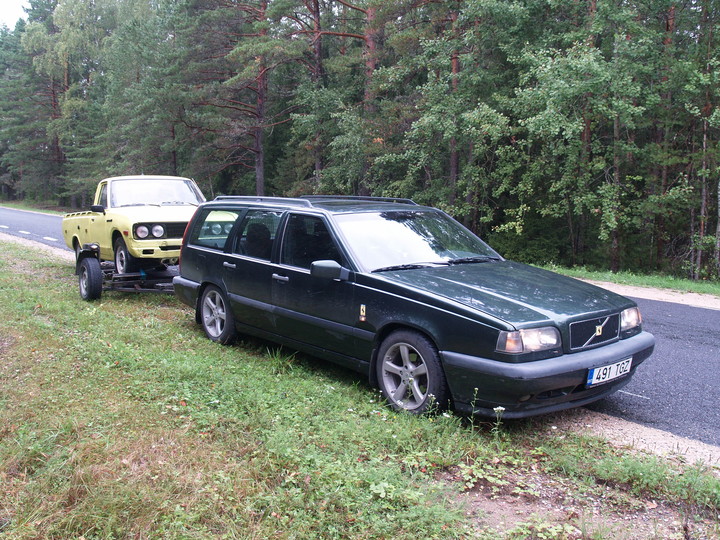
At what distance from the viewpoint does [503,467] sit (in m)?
3.54

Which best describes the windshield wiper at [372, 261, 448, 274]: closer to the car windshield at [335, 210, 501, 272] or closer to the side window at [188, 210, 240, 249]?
the car windshield at [335, 210, 501, 272]

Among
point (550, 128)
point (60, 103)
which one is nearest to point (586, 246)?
point (550, 128)

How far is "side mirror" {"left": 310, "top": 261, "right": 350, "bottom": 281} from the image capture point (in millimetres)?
4840

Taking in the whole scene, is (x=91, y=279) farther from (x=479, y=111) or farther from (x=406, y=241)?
(x=479, y=111)

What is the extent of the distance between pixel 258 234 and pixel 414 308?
2.41 meters

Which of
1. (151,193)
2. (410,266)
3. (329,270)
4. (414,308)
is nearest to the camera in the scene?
(414,308)

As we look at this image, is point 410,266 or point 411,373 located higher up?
point 410,266

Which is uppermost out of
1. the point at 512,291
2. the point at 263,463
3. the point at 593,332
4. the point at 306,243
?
Answer: the point at 306,243

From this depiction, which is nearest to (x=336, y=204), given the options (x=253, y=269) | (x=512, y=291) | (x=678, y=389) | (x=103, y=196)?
(x=253, y=269)

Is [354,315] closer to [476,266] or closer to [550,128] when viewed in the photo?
[476,266]

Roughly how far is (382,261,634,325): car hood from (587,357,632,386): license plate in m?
0.40

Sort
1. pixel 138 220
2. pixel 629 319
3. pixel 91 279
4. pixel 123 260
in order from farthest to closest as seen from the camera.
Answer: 1. pixel 123 260
2. pixel 138 220
3. pixel 91 279
4. pixel 629 319

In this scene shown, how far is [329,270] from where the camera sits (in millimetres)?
4840

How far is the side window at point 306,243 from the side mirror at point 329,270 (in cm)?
16
